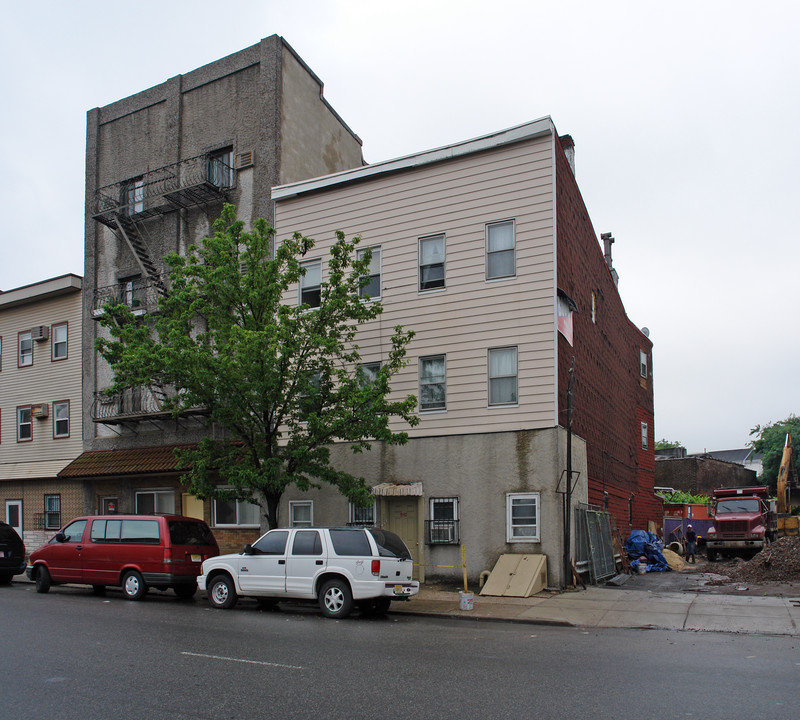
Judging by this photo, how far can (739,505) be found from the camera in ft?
96.0

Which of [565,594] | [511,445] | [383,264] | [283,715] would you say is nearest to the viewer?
[283,715]

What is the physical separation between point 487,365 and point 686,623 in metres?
7.53

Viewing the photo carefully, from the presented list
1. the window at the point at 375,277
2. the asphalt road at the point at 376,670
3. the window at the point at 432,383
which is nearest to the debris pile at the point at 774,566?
the asphalt road at the point at 376,670

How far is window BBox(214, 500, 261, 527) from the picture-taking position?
71.4 feet

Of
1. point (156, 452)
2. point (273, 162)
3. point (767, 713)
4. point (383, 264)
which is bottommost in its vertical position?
point (767, 713)

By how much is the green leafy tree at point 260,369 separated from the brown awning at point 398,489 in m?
1.97

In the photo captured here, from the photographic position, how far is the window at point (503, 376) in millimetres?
17969

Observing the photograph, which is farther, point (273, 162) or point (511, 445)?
point (273, 162)

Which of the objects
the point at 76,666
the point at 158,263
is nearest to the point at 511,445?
the point at 76,666

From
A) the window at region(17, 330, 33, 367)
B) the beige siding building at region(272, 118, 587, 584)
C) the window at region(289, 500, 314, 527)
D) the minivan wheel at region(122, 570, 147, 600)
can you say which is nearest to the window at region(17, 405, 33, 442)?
the window at region(17, 330, 33, 367)

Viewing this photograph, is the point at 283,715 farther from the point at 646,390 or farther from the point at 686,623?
the point at 646,390

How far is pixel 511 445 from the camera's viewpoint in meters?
17.6

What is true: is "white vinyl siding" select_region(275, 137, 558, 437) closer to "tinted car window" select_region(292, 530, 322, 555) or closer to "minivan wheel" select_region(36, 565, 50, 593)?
"tinted car window" select_region(292, 530, 322, 555)

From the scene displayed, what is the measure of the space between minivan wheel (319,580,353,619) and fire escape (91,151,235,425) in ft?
37.6
